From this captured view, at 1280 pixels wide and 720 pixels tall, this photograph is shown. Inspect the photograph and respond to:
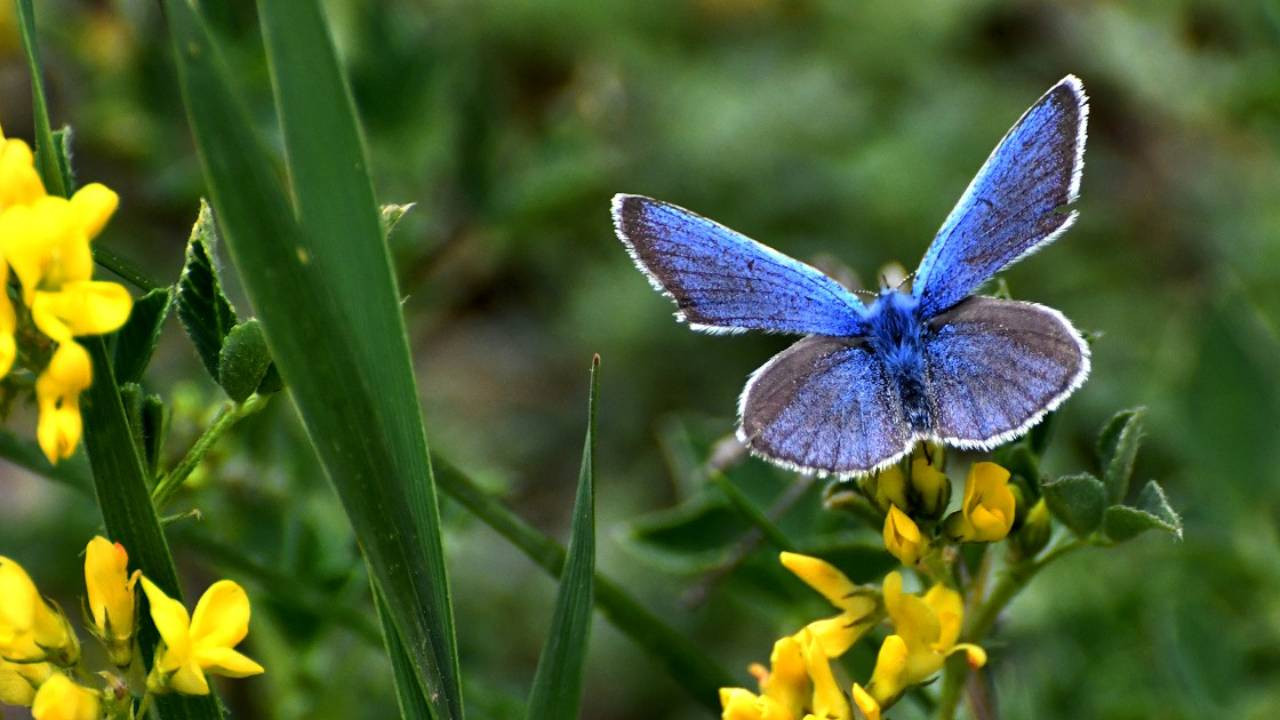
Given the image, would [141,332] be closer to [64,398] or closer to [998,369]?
[64,398]

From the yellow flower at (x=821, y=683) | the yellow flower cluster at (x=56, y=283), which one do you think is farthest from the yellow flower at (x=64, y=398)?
the yellow flower at (x=821, y=683)

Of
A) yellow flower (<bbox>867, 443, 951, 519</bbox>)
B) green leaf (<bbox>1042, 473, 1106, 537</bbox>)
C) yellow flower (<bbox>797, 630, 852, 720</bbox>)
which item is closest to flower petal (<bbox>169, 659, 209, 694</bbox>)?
yellow flower (<bbox>797, 630, 852, 720</bbox>)

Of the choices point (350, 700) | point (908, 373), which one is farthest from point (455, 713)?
point (350, 700)

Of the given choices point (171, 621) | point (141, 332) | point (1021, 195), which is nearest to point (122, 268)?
point (141, 332)

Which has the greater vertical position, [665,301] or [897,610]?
[897,610]

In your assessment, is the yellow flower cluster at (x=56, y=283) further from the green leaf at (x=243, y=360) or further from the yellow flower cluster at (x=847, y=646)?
the yellow flower cluster at (x=847, y=646)

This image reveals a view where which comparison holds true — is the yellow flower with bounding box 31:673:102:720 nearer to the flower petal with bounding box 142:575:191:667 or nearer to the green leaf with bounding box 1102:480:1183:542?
the flower petal with bounding box 142:575:191:667

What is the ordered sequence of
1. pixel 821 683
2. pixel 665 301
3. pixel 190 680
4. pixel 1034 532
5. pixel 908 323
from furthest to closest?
pixel 665 301 < pixel 908 323 < pixel 1034 532 < pixel 821 683 < pixel 190 680
